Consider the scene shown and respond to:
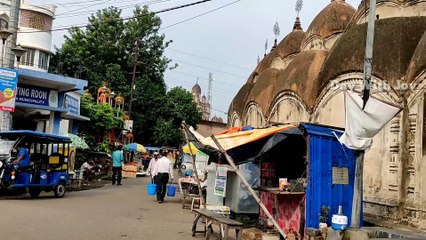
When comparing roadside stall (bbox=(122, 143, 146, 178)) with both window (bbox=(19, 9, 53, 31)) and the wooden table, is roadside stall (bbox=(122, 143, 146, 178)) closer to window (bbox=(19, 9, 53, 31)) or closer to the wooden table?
window (bbox=(19, 9, 53, 31))

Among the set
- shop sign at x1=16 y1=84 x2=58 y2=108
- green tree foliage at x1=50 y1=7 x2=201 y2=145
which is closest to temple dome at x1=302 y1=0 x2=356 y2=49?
shop sign at x1=16 y1=84 x2=58 y2=108

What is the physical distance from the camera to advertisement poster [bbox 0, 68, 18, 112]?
13.8m

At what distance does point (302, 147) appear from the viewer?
11.1m

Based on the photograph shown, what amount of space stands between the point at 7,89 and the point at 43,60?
77.3 ft

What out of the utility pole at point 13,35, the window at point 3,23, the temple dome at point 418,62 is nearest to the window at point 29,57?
the window at point 3,23

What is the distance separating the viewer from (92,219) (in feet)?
34.6

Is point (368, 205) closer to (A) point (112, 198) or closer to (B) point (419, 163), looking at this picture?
(B) point (419, 163)

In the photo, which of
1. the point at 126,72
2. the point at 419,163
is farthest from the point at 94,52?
the point at 419,163

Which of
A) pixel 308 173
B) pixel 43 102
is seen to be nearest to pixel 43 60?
pixel 43 102

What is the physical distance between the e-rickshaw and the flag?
960 cm

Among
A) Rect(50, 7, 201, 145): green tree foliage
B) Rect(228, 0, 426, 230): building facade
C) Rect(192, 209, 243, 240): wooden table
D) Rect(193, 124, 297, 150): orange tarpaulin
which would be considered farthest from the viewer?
Rect(50, 7, 201, 145): green tree foliage

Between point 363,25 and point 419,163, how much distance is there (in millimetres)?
4602

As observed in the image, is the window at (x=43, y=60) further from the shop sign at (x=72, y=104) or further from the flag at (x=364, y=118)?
the flag at (x=364, y=118)

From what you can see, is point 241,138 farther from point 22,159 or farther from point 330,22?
point 330,22
